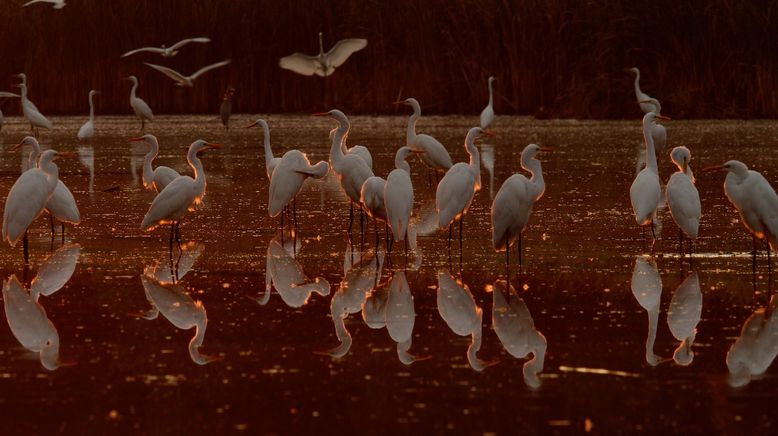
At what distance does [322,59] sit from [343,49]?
17.3 inches

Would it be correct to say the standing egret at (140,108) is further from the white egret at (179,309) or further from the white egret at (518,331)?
the white egret at (518,331)

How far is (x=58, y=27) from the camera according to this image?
1114 inches

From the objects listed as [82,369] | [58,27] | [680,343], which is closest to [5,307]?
[82,369]

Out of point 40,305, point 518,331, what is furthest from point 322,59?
point 518,331

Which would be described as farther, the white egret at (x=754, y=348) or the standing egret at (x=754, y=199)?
the standing egret at (x=754, y=199)

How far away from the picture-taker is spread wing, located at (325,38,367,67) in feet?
77.2

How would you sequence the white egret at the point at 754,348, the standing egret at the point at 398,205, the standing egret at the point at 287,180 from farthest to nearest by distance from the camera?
the standing egret at the point at 287,180 < the standing egret at the point at 398,205 < the white egret at the point at 754,348

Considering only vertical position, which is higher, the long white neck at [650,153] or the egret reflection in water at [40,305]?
the long white neck at [650,153]

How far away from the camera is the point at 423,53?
26.6m

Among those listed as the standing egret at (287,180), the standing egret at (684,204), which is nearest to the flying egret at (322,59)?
the standing egret at (287,180)

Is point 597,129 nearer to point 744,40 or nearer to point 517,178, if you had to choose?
point 744,40

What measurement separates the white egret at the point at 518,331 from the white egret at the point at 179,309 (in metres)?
1.48

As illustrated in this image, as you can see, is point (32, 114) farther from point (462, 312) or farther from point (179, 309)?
point (462, 312)

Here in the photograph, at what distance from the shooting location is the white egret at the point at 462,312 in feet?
22.3
